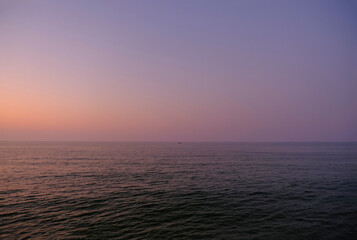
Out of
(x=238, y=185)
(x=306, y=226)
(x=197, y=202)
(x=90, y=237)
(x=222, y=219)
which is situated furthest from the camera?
(x=238, y=185)

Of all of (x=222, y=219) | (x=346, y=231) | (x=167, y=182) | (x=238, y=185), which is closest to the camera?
(x=346, y=231)

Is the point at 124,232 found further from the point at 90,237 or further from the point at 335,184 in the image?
the point at 335,184

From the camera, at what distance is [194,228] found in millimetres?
18203

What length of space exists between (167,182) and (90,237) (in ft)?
74.0

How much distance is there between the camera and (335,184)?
3666 cm

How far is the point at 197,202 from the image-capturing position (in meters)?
25.8

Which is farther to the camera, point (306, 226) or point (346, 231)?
point (306, 226)

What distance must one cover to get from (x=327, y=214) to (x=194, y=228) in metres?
14.5

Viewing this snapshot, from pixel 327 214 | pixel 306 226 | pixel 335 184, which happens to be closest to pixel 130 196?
pixel 306 226

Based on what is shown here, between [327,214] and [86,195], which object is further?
[86,195]

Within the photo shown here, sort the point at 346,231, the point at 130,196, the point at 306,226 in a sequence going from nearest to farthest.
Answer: the point at 346,231, the point at 306,226, the point at 130,196

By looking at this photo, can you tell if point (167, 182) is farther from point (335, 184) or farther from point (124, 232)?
point (335, 184)

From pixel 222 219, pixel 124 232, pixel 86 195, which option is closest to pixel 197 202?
pixel 222 219

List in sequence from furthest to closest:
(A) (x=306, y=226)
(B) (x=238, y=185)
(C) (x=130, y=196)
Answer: (B) (x=238, y=185) < (C) (x=130, y=196) < (A) (x=306, y=226)
